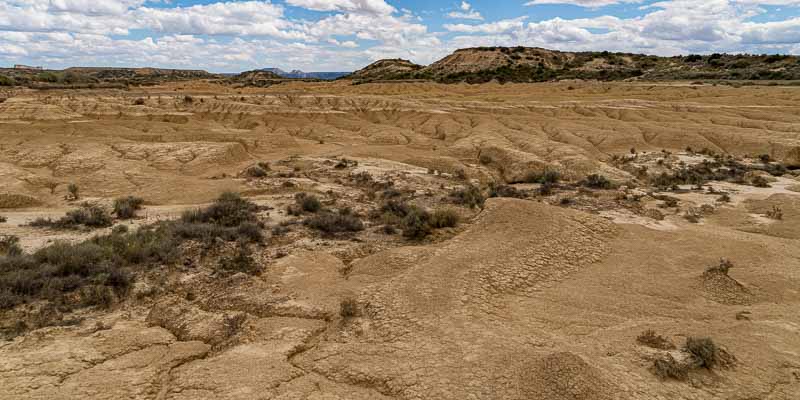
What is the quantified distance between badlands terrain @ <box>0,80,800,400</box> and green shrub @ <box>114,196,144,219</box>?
135 millimetres

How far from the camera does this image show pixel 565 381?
6270 millimetres

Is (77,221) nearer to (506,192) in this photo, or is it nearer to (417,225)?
(417,225)

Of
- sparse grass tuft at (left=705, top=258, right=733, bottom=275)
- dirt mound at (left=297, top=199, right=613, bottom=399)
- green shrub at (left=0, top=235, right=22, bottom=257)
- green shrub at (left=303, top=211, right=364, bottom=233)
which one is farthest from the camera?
green shrub at (left=303, top=211, right=364, bottom=233)

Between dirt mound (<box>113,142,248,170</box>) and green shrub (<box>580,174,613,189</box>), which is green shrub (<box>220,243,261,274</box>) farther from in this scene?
dirt mound (<box>113,142,248,170</box>)

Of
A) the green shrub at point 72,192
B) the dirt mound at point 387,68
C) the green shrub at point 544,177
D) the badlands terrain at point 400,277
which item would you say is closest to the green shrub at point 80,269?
the badlands terrain at point 400,277

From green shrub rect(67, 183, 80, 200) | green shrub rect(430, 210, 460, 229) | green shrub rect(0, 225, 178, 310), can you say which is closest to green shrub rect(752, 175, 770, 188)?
green shrub rect(430, 210, 460, 229)

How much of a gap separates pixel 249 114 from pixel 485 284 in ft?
126

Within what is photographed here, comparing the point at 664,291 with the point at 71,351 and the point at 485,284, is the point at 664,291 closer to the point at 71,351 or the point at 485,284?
the point at 485,284

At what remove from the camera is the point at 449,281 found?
9.74 metres

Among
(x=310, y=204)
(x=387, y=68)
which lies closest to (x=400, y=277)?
(x=310, y=204)

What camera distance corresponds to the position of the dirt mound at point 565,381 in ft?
20.1

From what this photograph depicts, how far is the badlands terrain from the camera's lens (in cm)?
684

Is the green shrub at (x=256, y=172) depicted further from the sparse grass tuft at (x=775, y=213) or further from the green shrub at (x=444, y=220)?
the sparse grass tuft at (x=775, y=213)

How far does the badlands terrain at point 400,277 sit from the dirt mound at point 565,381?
0.09 feet
